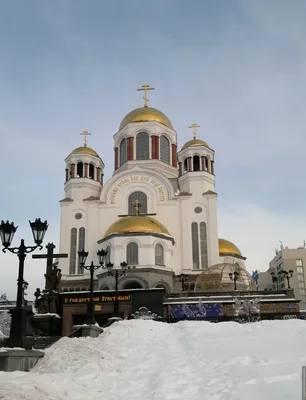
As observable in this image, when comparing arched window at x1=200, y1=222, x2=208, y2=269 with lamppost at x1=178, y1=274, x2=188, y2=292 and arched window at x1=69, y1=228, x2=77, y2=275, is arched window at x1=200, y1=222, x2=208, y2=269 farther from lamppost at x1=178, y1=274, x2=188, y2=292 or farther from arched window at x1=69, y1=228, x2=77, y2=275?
arched window at x1=69, y1=228, x2=77, y2=275

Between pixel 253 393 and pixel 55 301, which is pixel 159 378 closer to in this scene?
pixel 253 393

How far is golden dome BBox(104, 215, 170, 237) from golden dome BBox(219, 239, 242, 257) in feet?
22.0

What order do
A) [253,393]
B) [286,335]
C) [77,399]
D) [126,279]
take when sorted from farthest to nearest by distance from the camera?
[126,279] → [286,335] → [77,399] → [253,393]

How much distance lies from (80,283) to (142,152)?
594 inches

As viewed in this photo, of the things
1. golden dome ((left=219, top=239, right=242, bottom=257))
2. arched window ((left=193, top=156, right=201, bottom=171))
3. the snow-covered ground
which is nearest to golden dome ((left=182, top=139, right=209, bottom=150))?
arched window ((left=193, top=156, right=201, bottom=171))

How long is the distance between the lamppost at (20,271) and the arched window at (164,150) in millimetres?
36826

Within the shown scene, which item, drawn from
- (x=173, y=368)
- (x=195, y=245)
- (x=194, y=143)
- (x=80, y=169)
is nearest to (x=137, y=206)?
(x=195, y=245)

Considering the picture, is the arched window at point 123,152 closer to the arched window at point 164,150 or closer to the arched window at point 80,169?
the arched window at point 164,150

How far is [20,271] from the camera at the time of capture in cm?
1157

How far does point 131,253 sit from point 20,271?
88.5 feet

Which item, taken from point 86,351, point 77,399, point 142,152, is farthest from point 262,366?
point 142,152

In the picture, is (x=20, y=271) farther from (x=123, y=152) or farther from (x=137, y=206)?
(x=123, y=152)

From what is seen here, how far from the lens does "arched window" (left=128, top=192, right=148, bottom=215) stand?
44.0 meters

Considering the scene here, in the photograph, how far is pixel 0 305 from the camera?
33469mm
